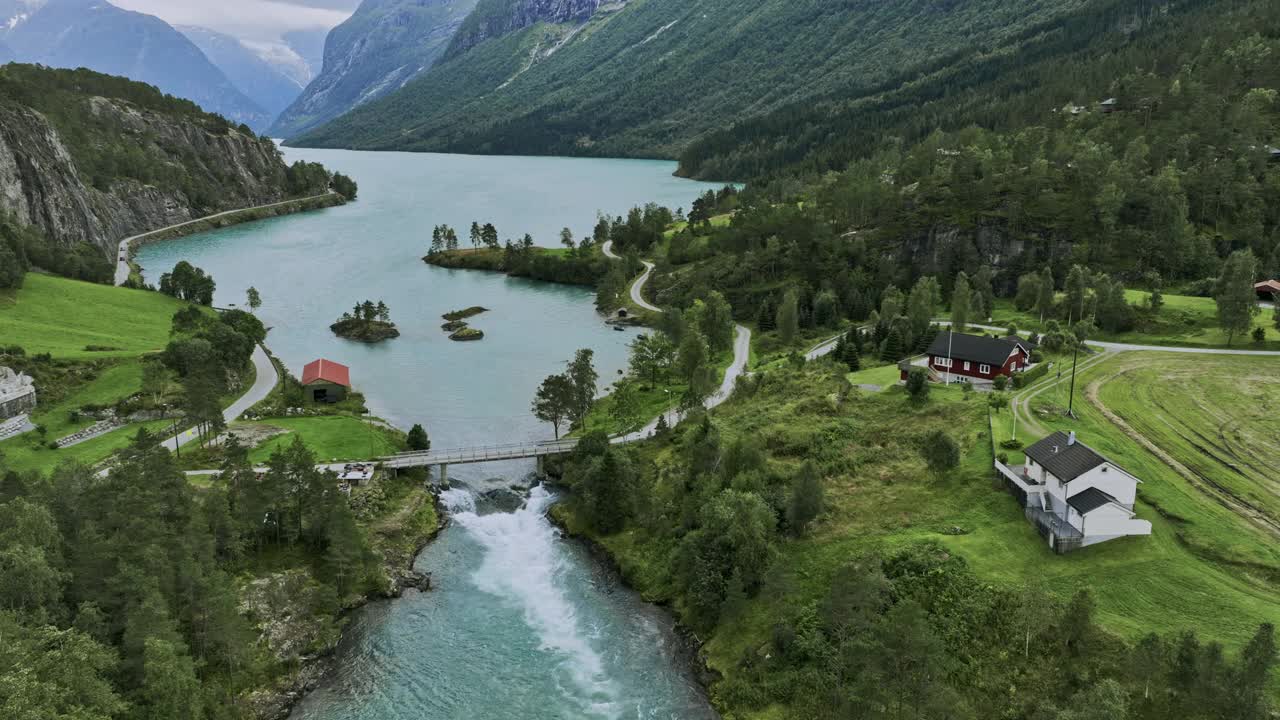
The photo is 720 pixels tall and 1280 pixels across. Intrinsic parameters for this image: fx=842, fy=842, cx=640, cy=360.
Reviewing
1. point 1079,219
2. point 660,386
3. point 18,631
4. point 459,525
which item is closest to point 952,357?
point 660,386

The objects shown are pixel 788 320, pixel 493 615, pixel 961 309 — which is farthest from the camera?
pixel 788 320

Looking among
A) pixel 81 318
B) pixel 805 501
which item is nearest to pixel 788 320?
pixel 805 501

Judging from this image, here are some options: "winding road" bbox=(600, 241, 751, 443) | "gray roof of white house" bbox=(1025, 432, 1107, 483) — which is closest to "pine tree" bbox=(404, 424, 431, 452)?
"winding road" bbox=(600, 241, 751, 443)

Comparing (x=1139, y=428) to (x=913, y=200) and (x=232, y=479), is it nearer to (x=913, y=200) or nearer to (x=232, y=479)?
(x=232, y=479)

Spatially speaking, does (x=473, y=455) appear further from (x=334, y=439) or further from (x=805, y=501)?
(x=805, y=501)

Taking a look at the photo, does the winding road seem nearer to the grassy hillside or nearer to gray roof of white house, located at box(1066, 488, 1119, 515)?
Result: gray roof of white house, located at box(1066, 488, 1119, 515)

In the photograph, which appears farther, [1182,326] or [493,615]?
[1182,326]

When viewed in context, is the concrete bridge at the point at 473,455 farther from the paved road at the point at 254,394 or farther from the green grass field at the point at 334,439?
the paved road at the point at 254,394
